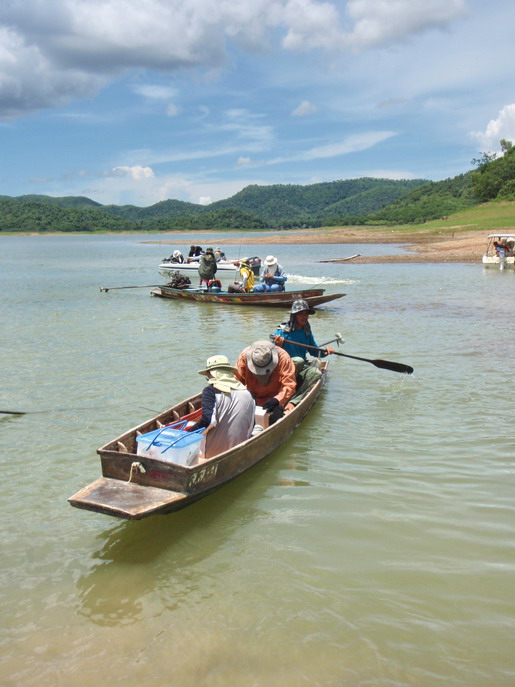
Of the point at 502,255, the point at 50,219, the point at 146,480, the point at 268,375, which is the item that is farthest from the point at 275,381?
the point at 50,219

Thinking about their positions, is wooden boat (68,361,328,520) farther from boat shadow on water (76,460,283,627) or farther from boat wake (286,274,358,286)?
boat wake (286,274,358,286)

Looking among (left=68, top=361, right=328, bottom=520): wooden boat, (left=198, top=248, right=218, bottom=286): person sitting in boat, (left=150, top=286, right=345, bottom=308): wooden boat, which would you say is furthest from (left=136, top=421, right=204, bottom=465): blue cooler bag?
(left=198, top=248, right=218, bottom=286): person sitting in boat

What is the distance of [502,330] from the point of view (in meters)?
15.4

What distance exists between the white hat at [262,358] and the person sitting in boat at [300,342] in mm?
953

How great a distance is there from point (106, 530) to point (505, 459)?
4.42 metres

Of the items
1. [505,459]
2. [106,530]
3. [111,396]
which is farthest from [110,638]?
[111,396]

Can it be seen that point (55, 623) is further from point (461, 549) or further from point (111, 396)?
point (111, 396)

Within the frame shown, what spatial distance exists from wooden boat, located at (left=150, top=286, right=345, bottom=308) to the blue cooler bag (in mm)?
12117

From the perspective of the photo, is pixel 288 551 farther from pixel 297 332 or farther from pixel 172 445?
pixel 297 332

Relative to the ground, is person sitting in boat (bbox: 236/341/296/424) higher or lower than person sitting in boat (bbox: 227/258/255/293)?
lower

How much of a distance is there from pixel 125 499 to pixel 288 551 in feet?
4.70

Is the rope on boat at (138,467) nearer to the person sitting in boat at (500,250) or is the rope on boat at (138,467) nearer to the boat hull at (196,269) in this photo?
the boat hull at (196,269)

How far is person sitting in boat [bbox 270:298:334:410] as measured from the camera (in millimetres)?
8875

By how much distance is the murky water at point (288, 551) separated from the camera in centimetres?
382
